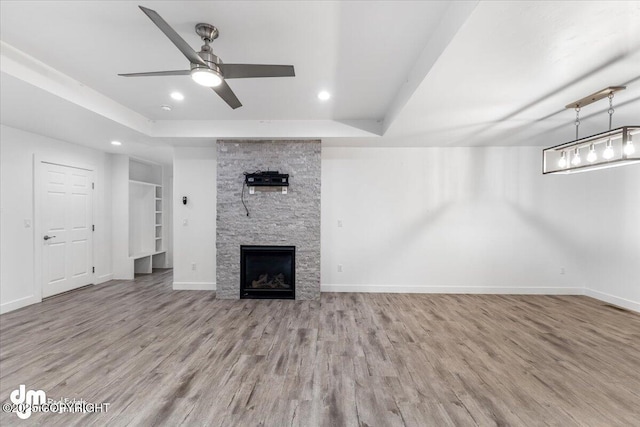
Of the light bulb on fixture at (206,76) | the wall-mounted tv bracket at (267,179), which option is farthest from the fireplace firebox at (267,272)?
the light bulb on fixture at (206,76)

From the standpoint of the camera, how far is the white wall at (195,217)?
4949 millimetres

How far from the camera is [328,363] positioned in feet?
8.45

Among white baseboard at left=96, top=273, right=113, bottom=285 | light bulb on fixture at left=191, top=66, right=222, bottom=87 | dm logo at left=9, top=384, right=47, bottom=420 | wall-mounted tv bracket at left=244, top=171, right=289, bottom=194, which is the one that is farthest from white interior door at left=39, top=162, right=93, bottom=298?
light bulb on fixture at left=191, top=66, right=222, bottom=87

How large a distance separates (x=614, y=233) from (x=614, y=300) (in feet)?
3.53

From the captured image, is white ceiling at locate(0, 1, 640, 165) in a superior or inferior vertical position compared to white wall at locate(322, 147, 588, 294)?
superior

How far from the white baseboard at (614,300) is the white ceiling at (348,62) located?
2.68 meters

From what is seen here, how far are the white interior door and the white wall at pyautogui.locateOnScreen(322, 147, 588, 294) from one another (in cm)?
452

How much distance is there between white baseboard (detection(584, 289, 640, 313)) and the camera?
4027 millimetres

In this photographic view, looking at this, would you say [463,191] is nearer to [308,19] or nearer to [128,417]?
[308,19]

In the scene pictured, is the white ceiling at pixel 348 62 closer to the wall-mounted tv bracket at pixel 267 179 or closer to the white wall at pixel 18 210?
the white wall at pixel 18 210

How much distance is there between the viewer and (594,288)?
4.65 meters

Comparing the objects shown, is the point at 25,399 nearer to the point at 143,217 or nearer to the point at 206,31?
the point at 206,31

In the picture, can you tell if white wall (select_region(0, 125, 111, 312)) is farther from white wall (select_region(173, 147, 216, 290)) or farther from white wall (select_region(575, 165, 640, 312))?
white wall (select_region(575, 165, 640, 312))

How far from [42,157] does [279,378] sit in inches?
205
